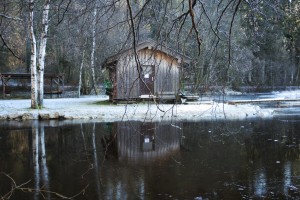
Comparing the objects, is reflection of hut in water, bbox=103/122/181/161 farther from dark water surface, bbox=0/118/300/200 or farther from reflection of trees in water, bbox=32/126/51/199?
reflection of trees in water, bbox=32/126/51/199

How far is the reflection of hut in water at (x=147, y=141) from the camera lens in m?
11.5

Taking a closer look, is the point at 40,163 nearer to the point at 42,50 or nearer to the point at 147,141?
the point at 147,141

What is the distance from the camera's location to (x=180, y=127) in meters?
17.4

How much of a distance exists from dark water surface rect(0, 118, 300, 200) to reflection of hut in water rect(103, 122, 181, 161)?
0.10 feet

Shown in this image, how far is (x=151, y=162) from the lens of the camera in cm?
1045

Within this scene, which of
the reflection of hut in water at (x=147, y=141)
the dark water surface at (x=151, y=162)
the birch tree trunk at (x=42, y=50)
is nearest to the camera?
the dark water surface at (x=151, y=162)

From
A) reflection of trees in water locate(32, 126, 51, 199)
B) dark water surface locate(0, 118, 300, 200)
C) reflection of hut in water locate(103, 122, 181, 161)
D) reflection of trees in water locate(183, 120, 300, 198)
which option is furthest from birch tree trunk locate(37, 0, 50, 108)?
reflection of trees in water locate(183, 120, 300, 198)

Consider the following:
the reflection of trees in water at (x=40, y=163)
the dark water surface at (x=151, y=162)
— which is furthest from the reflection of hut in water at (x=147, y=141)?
the reflection of trees in water at (x=40, y=163)

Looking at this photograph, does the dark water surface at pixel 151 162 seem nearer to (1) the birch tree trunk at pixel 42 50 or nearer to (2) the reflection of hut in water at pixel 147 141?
(2) the reflection of hut in water at pixel 147 141

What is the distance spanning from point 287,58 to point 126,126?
37247 millimetres

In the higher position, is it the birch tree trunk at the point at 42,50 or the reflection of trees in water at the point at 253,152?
the birch tree trunk at the point at 42,50

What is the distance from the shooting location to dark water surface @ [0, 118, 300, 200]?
7758 millimetres

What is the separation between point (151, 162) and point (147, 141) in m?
3.41

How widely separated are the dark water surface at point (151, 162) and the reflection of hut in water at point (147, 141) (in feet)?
0.10
